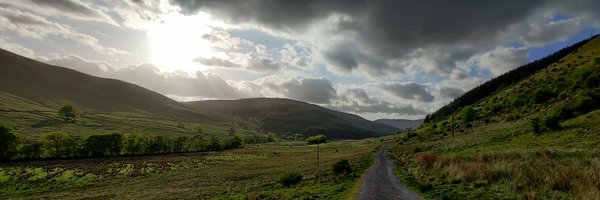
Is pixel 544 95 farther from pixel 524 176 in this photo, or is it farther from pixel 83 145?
pixel 83 145

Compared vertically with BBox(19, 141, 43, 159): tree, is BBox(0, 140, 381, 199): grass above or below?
below

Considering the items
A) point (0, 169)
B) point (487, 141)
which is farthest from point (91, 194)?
point (487, 141)

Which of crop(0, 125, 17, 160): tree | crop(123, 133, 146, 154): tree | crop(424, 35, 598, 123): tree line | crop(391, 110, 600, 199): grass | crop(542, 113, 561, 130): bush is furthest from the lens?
crop(424, 35, 598, 123): tree line

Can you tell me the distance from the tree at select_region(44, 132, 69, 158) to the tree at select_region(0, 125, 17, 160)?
10.4m

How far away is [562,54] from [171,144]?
17000cm

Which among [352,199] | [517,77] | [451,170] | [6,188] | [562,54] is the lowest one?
[6,188]

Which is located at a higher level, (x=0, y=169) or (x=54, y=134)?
(x=54, y=134)

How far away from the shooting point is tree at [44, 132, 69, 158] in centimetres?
10900

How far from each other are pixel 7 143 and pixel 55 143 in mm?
14983

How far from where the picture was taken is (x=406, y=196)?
23.3 m

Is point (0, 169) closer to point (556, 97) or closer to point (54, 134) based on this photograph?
point (54, 134)

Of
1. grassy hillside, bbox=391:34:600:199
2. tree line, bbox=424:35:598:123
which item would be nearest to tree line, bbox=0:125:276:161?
grassy hillside, bbox=391:34:600:199

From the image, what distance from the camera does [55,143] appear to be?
110 m

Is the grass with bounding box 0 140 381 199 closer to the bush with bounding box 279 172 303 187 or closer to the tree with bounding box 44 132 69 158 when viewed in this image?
the bush with bounding box 279 172 303 187
